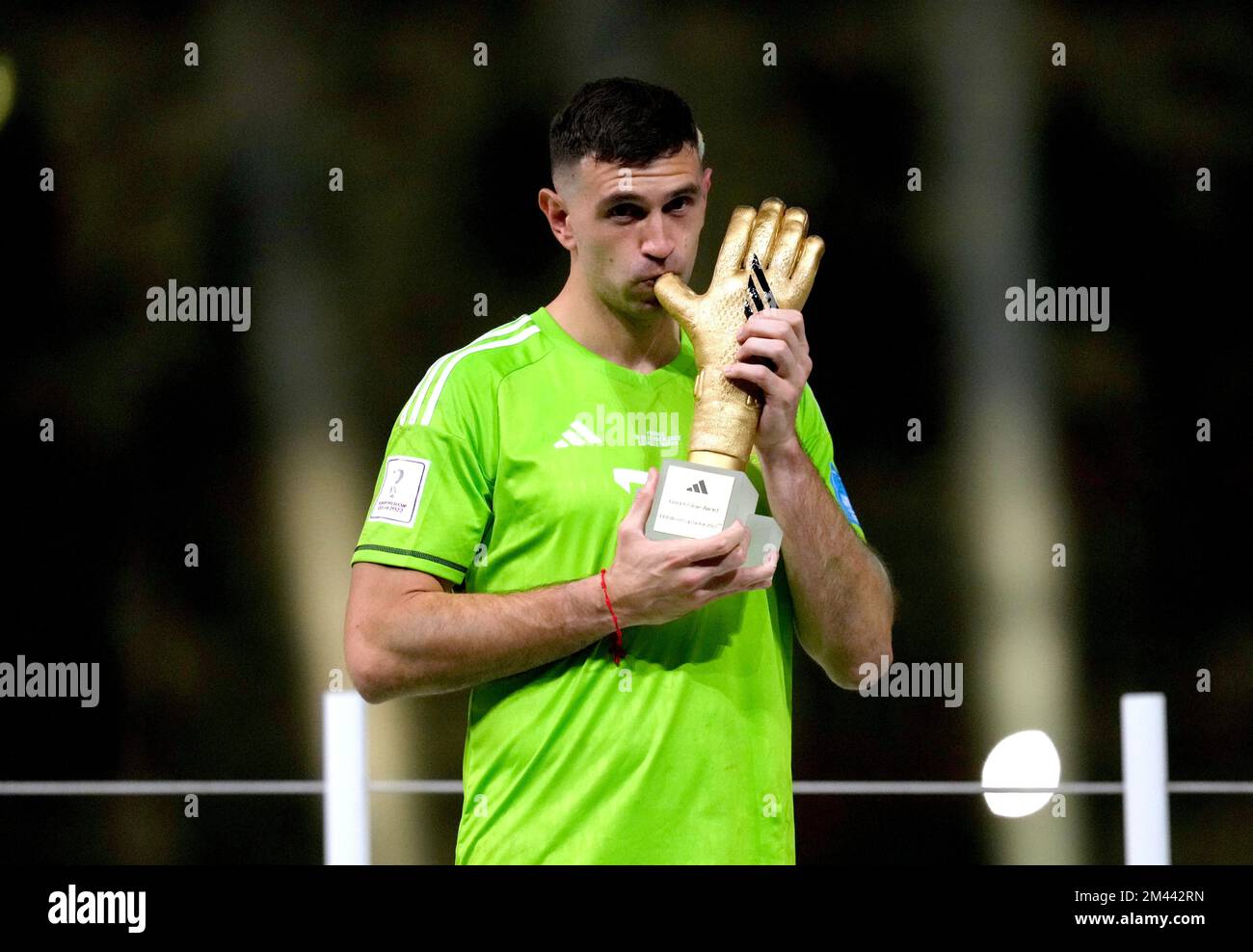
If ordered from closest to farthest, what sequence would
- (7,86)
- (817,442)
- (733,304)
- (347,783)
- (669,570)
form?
(669,570)
(733,304)
(817,442)
(347,783)
(7,86)

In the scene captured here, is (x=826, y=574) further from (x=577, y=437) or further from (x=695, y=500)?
(x=577, y=437)

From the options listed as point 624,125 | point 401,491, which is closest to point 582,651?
point 401,491

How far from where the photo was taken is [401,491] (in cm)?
166

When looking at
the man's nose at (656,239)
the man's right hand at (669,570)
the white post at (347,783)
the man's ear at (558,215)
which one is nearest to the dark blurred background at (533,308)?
the white post at (347,783)

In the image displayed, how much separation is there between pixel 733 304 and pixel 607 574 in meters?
0.35

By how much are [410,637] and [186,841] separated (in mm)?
1711

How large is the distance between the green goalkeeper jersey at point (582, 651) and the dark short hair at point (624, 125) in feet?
0.83

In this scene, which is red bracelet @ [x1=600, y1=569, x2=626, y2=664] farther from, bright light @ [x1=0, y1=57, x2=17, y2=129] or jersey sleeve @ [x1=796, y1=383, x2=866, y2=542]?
bright light @ [x1=0, y1=57, x2=17, y2=129]

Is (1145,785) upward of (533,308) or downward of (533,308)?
downward

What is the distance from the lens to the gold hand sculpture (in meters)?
1.58

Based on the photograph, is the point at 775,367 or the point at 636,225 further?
the point at 636,225

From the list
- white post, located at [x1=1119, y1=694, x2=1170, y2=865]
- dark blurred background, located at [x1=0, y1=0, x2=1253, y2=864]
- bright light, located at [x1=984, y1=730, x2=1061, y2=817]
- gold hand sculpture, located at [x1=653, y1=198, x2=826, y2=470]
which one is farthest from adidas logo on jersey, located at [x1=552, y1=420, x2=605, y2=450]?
white post, located at [x1=1119, y1=694, x2=1170, y2=865]

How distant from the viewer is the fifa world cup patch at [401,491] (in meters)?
1.65

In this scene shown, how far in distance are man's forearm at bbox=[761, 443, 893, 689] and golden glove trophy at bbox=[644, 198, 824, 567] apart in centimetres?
4
